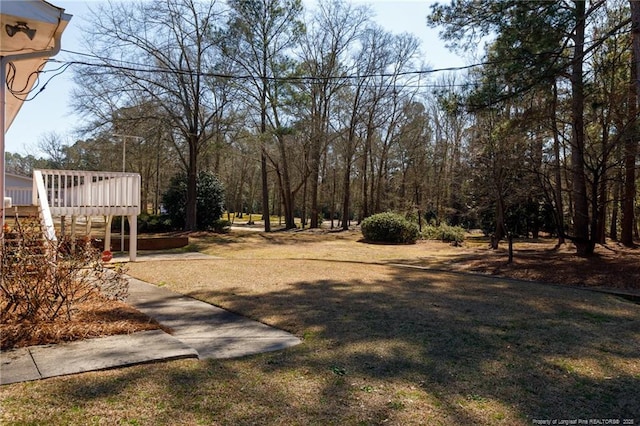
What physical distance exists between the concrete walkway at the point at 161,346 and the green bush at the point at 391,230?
15.0 meters

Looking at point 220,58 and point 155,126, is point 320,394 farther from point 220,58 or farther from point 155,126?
point 220,58

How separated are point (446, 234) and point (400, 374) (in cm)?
1836

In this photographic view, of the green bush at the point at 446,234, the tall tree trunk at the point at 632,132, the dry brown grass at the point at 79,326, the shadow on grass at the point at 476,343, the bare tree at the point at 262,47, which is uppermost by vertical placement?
the bare tree at the point at 262,47

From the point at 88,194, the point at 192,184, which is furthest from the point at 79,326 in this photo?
the point at 192,184

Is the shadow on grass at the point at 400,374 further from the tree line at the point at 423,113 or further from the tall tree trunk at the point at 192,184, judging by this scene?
the tall tree trunk at the point at 192,184

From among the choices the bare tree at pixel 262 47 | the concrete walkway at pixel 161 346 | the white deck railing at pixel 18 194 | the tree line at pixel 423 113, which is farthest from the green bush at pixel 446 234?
→ the white deck railing at pixel 18 194

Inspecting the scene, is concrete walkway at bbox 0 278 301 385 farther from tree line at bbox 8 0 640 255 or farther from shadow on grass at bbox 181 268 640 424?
tree line at bbox 8 0 640 255

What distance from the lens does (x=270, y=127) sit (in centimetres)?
2441

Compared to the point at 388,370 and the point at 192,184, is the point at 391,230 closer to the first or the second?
the point at 192,184

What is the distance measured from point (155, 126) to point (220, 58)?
482 cm

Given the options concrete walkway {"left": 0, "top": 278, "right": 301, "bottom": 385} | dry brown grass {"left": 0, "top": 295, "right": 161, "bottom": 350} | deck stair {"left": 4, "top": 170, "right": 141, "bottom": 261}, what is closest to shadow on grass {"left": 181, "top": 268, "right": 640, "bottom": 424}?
concrete walkway {"left": 0, "top": 278, "right": 301, "bottom": 385}

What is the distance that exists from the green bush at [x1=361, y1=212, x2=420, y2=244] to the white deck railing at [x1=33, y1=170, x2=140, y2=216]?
1202 centimetres

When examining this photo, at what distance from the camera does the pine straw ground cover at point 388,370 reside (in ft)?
9.40

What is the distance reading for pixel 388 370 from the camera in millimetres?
3760
